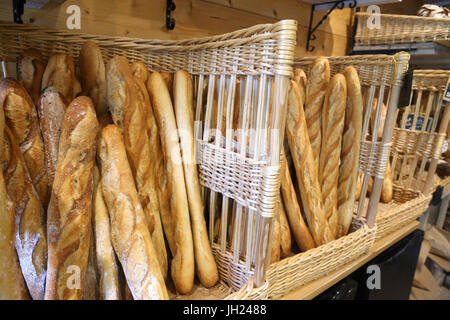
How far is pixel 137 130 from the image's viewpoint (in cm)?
83

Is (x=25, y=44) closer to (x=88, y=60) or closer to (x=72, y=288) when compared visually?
(x=88, y=60)

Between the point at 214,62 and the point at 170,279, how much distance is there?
70 centimetres

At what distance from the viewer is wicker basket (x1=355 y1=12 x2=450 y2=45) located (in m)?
1.67

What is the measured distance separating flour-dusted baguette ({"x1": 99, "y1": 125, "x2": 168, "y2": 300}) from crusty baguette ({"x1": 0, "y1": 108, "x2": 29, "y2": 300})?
0.65 ft

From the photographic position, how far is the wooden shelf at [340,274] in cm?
102

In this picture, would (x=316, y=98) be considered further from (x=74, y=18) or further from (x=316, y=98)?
(x=74, y=18)

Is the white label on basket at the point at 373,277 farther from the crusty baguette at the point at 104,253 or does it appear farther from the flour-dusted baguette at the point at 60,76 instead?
the flour-dusted baguette at the point at 60,76

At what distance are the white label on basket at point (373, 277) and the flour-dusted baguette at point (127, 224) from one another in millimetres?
993

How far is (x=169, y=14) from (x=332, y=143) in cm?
87

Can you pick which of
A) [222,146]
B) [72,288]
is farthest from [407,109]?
[72,288]

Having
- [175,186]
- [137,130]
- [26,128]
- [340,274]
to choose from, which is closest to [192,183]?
[175,186]

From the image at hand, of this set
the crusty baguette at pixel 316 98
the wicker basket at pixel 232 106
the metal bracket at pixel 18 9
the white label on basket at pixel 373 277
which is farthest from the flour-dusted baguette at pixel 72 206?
the white label on basket at pixel 373 277

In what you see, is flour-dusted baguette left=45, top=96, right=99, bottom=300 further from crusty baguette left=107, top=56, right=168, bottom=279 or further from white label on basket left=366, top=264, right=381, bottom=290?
white label on basket left=366, top=264, right=381, bottom=290

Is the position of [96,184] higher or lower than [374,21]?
lower
